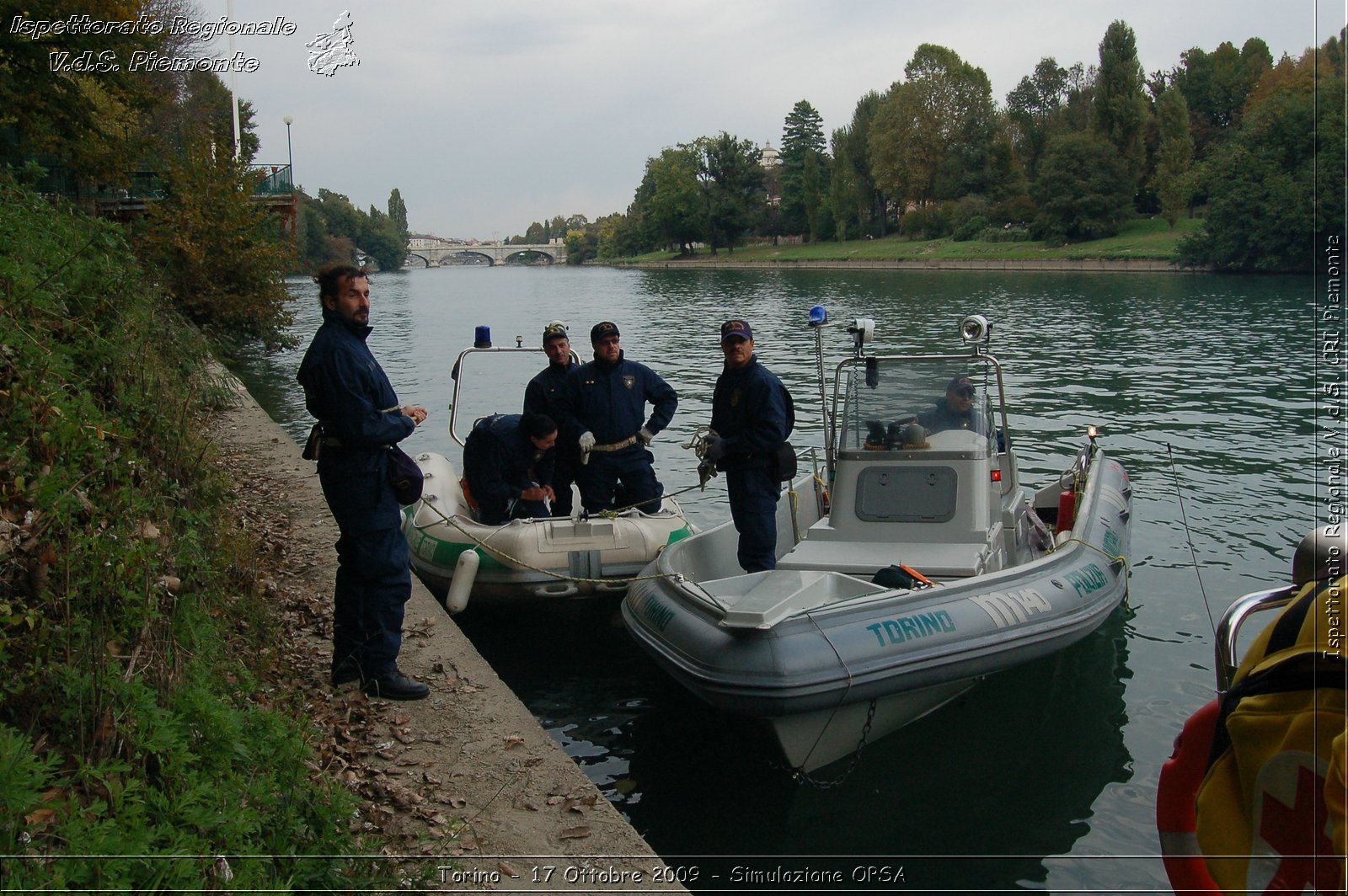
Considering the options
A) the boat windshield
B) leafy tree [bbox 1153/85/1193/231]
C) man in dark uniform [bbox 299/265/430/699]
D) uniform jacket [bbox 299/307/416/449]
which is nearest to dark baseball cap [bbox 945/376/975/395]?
the boat windshield

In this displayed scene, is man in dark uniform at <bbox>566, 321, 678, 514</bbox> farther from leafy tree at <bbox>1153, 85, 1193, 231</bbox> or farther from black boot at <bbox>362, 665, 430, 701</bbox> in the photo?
leafy tree at <bbox>1153, 85, 1193, 231</bbox>

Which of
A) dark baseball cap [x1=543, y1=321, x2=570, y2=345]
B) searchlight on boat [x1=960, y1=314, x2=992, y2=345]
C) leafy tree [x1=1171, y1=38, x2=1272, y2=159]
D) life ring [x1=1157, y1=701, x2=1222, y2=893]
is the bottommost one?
life ring [x1=1157, y1=701, x2=1222, y2=893]

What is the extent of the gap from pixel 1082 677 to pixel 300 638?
494 cm

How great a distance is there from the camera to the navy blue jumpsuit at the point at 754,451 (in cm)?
674

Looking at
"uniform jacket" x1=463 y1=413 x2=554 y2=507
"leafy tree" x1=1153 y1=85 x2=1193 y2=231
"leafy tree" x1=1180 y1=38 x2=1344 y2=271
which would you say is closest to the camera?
"uniform jacket" x1=463 y1=413 x2=554 y2=507

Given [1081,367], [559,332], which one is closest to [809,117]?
[1081,367]

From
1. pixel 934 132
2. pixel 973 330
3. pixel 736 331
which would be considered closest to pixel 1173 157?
pixel 934 132

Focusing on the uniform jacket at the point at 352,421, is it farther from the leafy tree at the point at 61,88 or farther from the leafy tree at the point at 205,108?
the leafy tree at the point at 205,108

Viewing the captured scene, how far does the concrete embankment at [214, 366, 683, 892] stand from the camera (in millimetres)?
3742

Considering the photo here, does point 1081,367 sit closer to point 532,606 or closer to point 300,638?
point 532,606

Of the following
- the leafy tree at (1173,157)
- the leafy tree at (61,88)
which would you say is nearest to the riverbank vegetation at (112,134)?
the leafy tree at (61,88)

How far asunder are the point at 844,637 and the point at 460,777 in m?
1.95

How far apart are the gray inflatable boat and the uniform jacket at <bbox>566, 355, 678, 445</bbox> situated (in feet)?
3.40

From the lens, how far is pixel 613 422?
7738 mm
